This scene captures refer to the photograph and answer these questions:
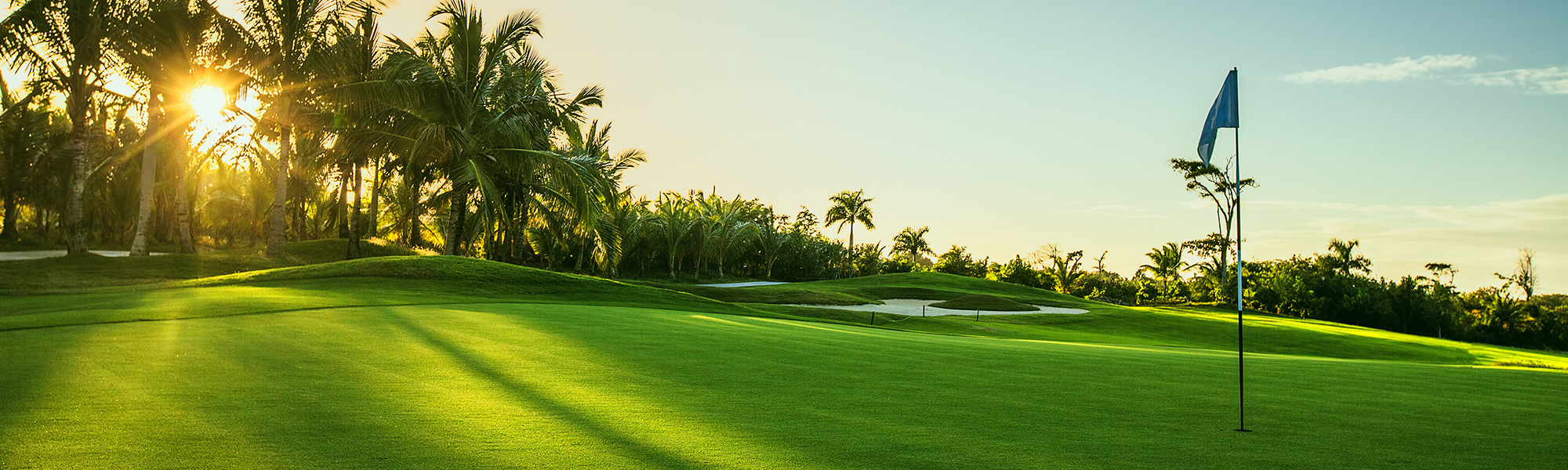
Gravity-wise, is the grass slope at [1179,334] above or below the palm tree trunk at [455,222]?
below

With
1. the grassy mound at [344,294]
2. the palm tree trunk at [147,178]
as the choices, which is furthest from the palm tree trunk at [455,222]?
the palm tree trunk at [147,178]

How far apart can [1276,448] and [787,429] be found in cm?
312

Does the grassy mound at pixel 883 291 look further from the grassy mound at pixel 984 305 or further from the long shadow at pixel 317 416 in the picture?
the long shadow at pixel 317 416

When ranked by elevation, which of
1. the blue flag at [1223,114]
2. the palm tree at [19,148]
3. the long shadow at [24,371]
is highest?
the palm tree at [19,148]

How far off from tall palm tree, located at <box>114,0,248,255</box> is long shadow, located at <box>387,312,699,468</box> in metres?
19.1

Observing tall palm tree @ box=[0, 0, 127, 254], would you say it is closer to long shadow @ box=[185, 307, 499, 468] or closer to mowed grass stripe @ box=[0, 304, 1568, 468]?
mowed grass stripe @ box=[0, 304, 1568, 468]

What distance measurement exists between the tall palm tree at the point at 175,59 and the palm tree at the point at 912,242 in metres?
46.6

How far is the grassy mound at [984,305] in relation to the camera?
28.9 metres

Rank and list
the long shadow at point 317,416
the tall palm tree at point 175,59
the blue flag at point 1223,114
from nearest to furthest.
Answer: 1. the long shadow at point 317,416
2. the blue flag at point 1223,114
3. the tall palm tree at point 175,59

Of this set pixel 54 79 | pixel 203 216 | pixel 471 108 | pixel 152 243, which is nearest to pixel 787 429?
pixel 471 108

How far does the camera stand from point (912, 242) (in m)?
61.9

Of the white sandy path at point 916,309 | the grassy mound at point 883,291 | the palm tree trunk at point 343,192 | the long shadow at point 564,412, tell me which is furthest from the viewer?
the grassy mound at point 883,291

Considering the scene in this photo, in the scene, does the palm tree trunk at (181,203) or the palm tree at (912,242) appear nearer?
the palm tree trunk at (181,203)

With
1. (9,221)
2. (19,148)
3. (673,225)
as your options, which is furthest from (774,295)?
(9,221)
